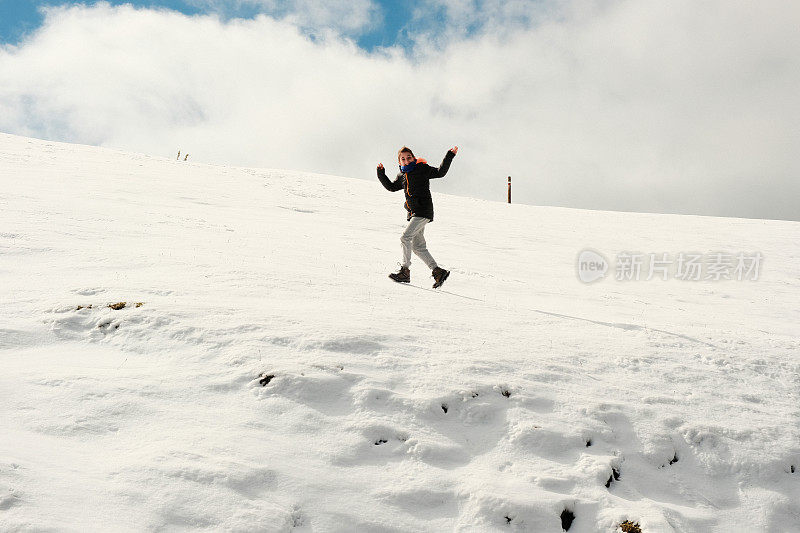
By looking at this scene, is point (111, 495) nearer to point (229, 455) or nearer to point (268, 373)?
point (229, 455)

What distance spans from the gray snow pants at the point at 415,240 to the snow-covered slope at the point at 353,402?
0.61m

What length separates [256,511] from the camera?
3.07 metres

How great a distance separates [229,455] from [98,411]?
3.75 ft

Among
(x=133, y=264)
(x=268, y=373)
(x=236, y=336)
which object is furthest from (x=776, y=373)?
(x=133, y=264)

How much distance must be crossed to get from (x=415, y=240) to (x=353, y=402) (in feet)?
15.2

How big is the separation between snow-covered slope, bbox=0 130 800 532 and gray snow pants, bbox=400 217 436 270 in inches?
Answer: 24.0

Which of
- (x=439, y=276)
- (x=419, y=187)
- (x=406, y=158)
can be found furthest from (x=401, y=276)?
(x=406, y=158)

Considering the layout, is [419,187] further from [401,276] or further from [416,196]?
[401,276]

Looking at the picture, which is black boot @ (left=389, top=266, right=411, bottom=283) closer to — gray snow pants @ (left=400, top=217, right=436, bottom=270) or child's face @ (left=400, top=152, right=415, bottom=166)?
gray snow pants @ (left=400, top=217, right=436, bottom=270)

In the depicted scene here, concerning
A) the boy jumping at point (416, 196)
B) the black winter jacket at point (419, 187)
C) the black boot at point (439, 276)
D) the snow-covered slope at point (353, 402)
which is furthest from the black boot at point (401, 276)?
the black winter jacket at point (419, 187)

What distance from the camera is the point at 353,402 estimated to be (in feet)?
13.9

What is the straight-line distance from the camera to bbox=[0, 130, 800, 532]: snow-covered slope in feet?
10.6

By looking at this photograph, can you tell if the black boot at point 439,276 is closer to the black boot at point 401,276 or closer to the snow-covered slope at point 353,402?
the snow-covered slope at point 353,402

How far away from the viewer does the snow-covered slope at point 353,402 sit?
324 cm
